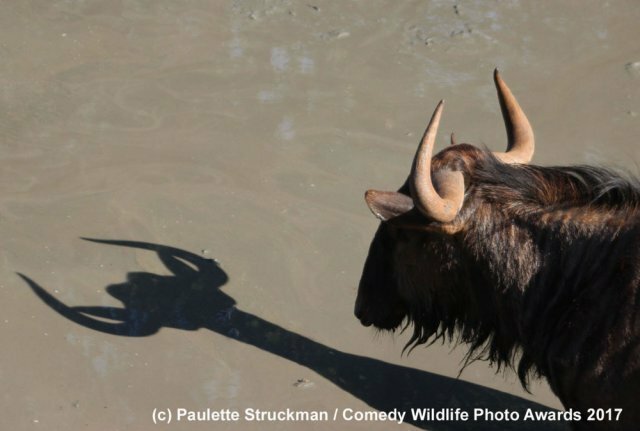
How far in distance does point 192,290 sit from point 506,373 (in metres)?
2.57

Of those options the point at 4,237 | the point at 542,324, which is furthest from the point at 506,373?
the point at 4,237

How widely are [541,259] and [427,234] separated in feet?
2.21

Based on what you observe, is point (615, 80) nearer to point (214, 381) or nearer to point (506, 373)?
point (506, 373)

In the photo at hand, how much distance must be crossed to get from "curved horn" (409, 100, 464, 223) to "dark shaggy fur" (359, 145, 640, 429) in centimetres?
19

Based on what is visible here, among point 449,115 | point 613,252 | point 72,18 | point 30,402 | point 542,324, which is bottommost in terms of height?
point 30,402

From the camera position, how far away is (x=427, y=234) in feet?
18.8

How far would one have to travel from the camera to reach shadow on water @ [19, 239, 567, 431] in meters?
7.07

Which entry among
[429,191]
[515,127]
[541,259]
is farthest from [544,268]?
[515,127]

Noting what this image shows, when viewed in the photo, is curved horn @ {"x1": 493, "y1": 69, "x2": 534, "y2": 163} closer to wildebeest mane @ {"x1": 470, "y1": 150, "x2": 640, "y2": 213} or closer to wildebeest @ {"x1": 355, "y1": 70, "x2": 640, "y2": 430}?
wildebeest @ {"x1": 355, "y1": 70, "x2": 640, "y2": 430}

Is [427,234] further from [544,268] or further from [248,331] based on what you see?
[248,331]

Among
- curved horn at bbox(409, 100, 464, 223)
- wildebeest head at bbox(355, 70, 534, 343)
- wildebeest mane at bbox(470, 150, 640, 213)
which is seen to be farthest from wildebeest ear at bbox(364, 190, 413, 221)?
wildebeest mane at bbox(470, 150, 640, 213)

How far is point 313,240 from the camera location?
→ 8422mm

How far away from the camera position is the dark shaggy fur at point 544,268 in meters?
5.24

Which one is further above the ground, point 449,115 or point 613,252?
point 613,252
